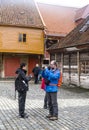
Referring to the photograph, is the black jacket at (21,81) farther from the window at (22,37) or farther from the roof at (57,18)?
the roof at (57,18)

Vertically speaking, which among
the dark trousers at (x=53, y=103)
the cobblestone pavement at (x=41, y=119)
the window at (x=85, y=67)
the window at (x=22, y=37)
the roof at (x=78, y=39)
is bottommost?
the cobblestone pavement at (x=41, y=119)

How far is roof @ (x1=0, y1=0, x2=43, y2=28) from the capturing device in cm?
3438

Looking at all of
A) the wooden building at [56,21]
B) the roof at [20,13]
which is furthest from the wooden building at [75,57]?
the wooden building at [56,21]

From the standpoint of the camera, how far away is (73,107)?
1280 centimetres

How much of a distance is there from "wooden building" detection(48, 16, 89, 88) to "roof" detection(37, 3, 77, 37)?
1078 cm

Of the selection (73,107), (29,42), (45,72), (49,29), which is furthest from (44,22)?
(45,72)

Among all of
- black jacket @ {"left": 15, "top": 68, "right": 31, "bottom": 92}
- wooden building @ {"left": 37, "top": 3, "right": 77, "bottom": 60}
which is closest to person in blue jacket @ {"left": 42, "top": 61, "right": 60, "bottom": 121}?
black jacket @ {"left": 15, "top": 68, "right": 31, "bottom": 92}

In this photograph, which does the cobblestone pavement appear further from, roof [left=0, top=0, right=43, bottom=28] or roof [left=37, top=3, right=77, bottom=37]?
roof [left=37, top=3, right=77, bottom=37]

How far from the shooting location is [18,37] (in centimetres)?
3453

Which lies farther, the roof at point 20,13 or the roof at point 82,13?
the roof at point 82,13

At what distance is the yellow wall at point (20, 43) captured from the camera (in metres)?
33.9

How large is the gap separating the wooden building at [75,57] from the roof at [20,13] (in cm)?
902

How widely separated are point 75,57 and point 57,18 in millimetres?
16762

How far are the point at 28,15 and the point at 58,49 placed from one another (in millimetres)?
11672
